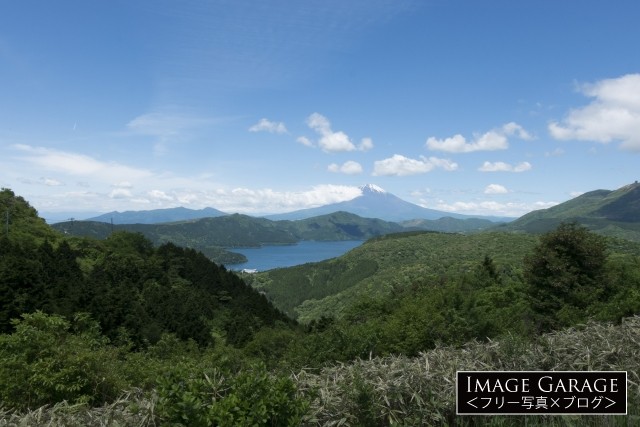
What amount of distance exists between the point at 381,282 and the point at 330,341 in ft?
370

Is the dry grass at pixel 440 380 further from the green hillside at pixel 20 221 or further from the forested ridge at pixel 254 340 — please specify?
the green hillside at pixel 20 221

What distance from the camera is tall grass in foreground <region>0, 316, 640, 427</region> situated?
377cm

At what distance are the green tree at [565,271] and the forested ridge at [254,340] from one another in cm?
8

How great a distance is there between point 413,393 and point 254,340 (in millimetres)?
33646

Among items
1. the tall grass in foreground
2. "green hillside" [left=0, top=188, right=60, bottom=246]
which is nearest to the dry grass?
the tall grass in foreground

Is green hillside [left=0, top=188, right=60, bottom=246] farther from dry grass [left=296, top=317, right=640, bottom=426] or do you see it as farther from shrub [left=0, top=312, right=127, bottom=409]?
dry grass [left=296, top=317, right=640, bottom=426]

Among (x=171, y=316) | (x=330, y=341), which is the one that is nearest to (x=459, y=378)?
(x=330, y=341)

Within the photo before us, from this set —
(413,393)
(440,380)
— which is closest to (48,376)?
(413,393)

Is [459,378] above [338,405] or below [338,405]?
above

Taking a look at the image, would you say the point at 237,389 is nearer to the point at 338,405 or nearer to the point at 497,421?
the point at 338,405

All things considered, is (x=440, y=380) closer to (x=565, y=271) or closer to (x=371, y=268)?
(x=565, y=271)

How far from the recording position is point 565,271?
2312 centimetres

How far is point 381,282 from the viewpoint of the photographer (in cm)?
12269

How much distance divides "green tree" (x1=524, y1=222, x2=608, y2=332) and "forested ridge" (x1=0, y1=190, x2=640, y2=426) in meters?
0.08
